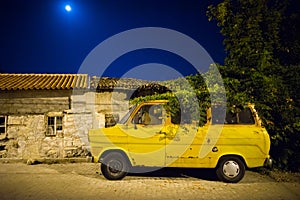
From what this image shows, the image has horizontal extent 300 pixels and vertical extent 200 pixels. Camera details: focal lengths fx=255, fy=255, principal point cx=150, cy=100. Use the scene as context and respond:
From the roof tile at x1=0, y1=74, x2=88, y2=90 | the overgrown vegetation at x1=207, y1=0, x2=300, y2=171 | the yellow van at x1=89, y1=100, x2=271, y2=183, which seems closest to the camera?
the yellow van at x1=89, y1=100, x2=271, y2=183

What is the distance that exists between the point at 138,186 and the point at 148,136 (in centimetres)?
128

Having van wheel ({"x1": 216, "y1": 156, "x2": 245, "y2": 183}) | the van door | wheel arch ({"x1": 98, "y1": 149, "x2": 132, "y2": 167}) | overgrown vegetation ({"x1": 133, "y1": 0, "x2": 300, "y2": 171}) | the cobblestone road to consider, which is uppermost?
overgrown vegetation ({"x1": 133, "y1": 0, "x2": 300, "y2": 171})

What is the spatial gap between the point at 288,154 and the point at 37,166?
8.40 m

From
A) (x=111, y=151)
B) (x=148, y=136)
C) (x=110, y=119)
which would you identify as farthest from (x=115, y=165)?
(x=110, y=119)

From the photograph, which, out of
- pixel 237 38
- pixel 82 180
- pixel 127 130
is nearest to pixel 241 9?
pixel 237 38

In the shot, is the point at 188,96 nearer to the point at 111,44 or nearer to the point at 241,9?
the point at 241,9

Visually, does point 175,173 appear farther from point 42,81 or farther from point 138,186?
point 42,81

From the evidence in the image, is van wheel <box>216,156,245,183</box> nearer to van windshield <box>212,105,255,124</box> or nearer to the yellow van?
the yellow van

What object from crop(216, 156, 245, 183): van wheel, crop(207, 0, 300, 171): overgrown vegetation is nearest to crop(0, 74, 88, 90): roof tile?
crop(207, 0, 300, 171): overgrown vegetation

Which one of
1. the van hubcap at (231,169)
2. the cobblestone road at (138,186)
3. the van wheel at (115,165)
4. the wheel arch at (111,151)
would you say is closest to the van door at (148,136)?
the wheel arch at (111,151)

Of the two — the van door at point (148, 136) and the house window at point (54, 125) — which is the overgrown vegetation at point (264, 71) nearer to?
the van door at point (148, 136)

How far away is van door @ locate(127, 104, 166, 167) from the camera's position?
671 centimetres

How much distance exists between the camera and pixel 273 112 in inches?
320

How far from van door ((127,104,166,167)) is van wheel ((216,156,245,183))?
156 centimetres
